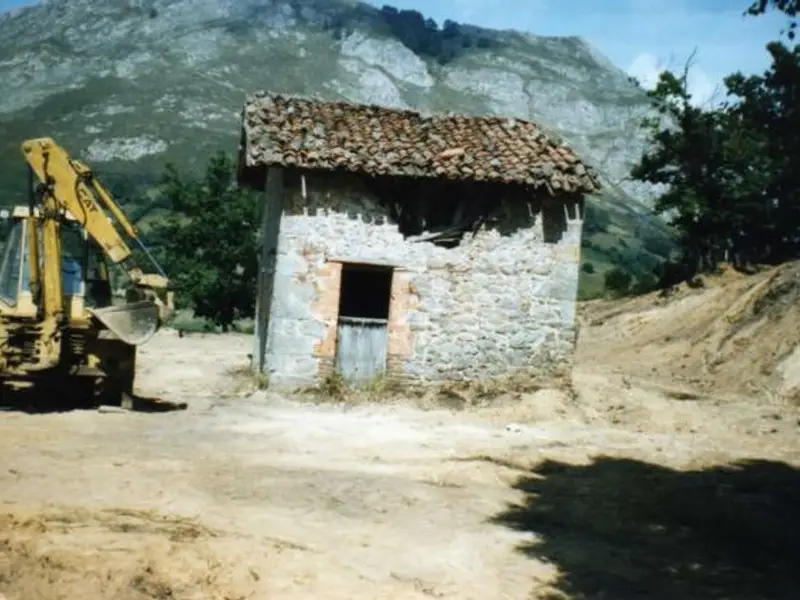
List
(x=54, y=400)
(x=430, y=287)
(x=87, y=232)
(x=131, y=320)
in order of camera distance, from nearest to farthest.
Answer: (x=131, y=320) < (x=87, y=232) < (x=54, y=400) < (x=430, y=287)

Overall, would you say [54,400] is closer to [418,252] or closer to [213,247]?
[418,252]

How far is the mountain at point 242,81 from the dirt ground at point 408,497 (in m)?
66.4

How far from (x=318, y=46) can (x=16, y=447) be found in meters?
172

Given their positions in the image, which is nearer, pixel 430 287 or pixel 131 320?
pixel 131 320

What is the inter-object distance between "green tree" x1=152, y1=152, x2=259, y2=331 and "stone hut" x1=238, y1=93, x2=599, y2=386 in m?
15.7

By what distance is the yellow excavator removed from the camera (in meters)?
10.9

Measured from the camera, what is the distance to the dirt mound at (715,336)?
16.7 meters

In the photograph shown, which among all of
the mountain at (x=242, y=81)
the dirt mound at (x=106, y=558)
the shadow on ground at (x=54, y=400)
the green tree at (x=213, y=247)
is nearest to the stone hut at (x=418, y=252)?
the shadow on ground at (x=54, y=400)

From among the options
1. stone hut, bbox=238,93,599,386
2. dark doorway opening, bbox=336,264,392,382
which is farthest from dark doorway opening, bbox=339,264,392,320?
dark doorway opening, bbox=336,264,392,382

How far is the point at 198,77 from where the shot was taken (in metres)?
137

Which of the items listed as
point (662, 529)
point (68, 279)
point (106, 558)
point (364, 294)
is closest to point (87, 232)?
point (68, 279)

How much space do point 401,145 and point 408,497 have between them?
8.05m

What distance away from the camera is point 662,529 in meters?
7.70

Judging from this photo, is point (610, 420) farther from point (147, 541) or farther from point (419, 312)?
point (147, 541)
